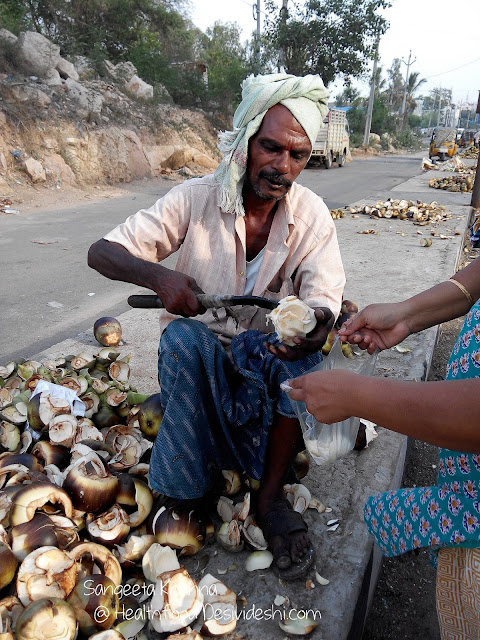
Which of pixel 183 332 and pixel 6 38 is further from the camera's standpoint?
pixel 6 38

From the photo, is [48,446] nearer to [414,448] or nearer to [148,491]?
[148,491]

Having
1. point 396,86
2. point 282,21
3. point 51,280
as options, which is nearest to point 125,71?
point 282,21

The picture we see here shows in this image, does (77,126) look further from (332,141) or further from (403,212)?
(332,141)

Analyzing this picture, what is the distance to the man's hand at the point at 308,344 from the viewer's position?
171 cm

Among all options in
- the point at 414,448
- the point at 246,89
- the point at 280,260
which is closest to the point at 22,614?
the point at 280,260

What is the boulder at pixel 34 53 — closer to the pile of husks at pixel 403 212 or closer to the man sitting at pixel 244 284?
the pile of husks at pixel 403 212

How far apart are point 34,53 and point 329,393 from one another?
48.7ft

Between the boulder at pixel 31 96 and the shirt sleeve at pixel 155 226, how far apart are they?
1207 cm

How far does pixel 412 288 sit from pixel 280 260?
3061 millimetres

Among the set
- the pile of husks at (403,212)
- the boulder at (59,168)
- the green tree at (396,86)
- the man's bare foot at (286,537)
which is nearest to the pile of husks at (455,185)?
the pile of husks at (403,212)

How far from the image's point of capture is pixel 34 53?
1309cm

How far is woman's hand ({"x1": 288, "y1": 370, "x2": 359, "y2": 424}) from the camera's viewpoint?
47.0 inches

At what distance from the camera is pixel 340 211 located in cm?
833

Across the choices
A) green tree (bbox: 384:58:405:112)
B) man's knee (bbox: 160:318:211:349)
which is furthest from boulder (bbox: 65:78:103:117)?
green tree (bbox: 384:58:405:112)
